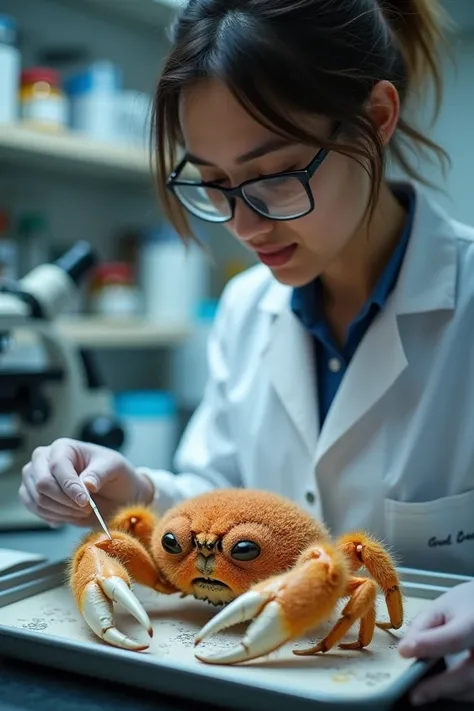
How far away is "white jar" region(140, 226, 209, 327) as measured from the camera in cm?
225

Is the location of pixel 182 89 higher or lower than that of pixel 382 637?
higher

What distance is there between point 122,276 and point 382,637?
1.54 m

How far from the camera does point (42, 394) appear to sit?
149cm

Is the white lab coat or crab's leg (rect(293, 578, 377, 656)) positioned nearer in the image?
crab's leg (rect(293, 578, 377, 656))

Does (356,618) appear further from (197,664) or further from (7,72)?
(7,72)

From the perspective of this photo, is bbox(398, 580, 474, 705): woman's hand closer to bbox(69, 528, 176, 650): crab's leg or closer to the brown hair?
bbox(69, 528, 176, 650): crab's leg

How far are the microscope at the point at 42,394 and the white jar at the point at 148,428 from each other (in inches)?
16.1

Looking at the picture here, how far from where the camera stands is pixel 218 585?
753 millimetres

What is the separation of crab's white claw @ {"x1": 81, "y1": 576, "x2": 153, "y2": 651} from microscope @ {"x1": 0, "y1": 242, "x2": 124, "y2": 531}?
28.2 inches

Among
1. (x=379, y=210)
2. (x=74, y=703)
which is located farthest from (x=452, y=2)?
(x=74, y=703)

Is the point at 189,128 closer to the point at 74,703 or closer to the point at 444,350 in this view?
the point at 444,350

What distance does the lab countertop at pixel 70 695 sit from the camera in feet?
2.10

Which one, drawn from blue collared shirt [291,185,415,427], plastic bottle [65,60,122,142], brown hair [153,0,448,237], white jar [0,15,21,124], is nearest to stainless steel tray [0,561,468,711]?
blue collared shirt [291,185,415,427]

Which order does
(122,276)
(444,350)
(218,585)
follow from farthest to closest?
(122,276), (444,350), (218,585)
